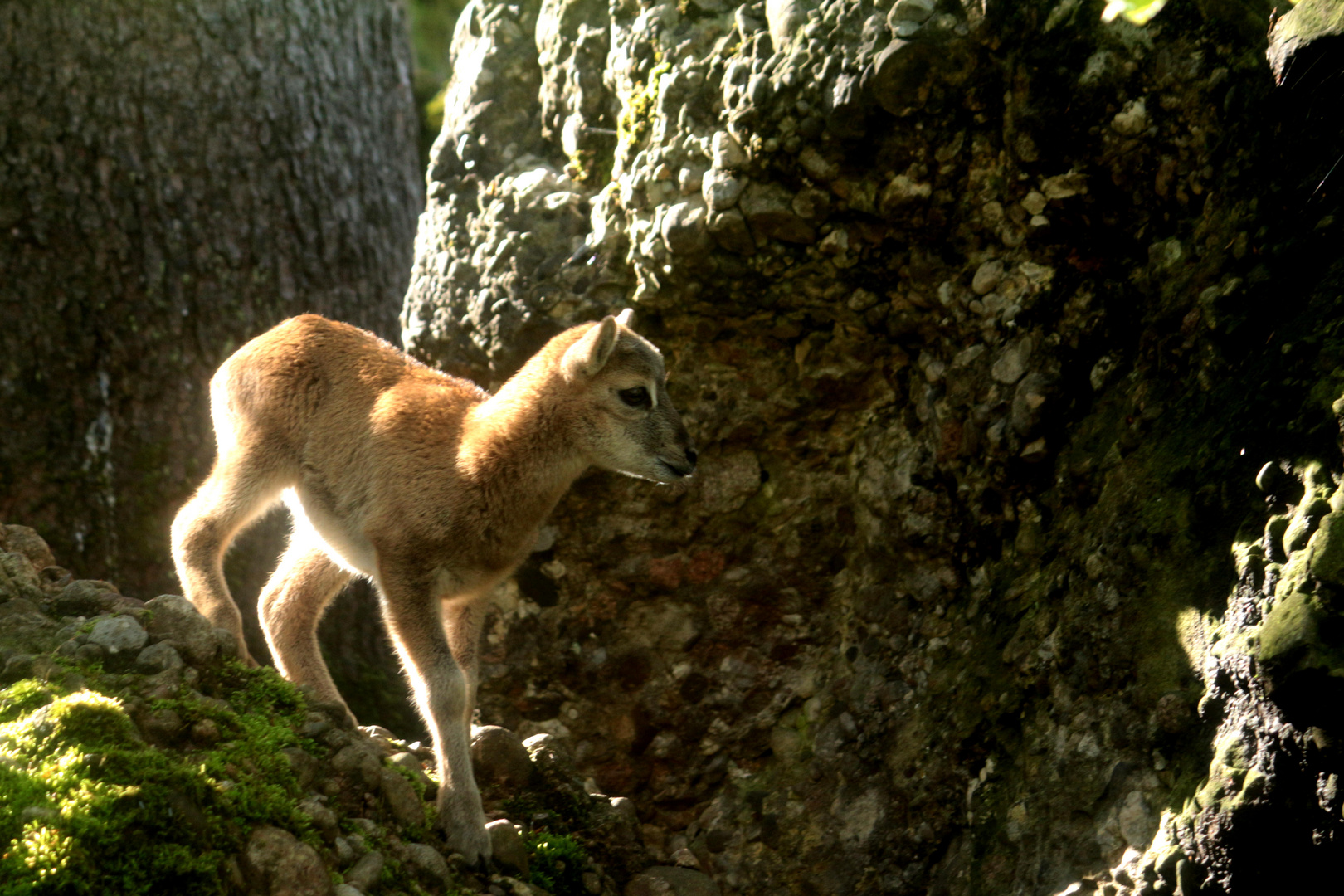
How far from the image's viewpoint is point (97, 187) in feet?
27.1

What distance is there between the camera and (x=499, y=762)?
6.38 metres

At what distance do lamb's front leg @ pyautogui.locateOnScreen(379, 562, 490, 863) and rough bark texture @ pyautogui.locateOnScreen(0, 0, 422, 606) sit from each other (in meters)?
3.20

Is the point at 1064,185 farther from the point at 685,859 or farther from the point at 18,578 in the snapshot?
the point at 18,578

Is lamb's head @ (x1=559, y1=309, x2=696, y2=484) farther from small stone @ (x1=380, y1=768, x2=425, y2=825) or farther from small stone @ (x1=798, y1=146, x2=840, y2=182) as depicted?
small stone @ (x1=380, y1=768, x2=425, y2=825)

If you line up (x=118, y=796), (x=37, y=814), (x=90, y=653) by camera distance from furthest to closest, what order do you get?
(x=90, y=653)
(x=118, y=796)
(x=37, y=814)

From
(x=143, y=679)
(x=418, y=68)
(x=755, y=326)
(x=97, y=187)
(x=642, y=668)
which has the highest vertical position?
(x=418, y=68)

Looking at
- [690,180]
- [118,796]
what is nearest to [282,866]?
[118,796]

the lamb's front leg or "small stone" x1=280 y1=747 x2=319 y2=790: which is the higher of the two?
the lamb's front leg

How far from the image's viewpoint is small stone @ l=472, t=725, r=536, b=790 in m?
6.36

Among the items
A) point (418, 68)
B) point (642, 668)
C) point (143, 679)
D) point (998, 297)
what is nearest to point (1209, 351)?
point (998, 297)

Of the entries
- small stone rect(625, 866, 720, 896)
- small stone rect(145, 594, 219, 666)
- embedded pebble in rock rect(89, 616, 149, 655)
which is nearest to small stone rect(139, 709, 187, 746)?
embedded pebble in rock rect(89, 616, 149, 655)

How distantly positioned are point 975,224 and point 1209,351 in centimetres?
138

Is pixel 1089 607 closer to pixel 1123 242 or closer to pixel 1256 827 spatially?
pixel 1256 827

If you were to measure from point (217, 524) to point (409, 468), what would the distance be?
1.18 meters
